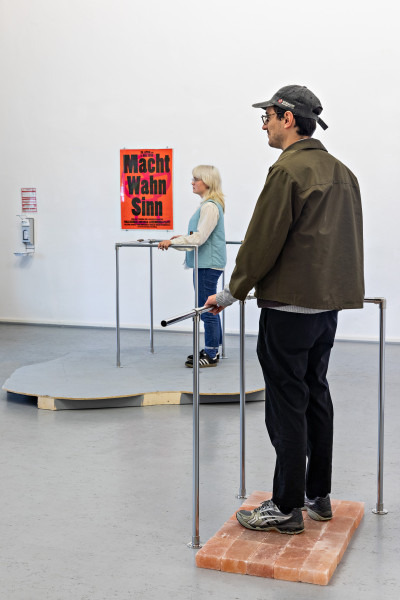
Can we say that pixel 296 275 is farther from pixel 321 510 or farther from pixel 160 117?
pixel 160 117

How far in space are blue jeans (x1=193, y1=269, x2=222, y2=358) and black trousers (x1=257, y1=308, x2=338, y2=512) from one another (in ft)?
9.07

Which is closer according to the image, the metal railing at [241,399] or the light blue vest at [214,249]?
the metal railing at [241,399]

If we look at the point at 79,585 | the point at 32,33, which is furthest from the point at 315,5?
the point at 79,585

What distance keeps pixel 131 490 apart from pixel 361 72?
4.79 m

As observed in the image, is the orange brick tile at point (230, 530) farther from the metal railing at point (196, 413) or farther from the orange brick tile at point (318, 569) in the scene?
the orange brick tile at point (318, 569)

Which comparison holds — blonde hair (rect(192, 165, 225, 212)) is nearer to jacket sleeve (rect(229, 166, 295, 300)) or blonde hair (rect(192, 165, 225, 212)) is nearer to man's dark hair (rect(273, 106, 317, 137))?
man's dark hair (rect(273, 106, 317, 137))

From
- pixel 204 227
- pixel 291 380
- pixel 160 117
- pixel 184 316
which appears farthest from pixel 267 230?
pixel 160 117

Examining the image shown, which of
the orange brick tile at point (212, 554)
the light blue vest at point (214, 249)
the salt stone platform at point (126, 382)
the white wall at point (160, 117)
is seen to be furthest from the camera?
the white wall at point (160, 117)

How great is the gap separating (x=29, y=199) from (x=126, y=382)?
3704mm

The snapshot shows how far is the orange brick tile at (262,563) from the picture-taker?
253cm

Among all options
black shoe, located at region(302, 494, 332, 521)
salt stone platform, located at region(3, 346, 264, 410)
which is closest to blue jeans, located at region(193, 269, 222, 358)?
salt stone platform, located at region(3, 346, 264, 410)

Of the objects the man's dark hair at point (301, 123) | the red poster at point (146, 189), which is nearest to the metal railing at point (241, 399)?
the man's dark hair at point (301, 123)

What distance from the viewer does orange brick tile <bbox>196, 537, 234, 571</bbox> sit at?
260 cm

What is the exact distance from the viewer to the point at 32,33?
26.1ft
